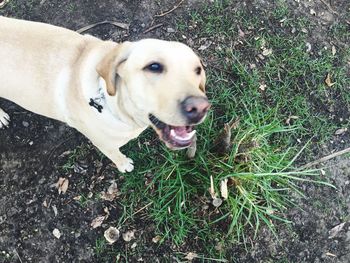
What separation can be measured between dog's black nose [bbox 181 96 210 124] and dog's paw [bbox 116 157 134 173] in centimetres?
133

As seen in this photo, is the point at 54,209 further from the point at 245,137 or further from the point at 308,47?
the point at 308,47

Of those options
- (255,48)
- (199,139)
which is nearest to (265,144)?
(199,139)

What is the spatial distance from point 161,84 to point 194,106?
0.23 meters

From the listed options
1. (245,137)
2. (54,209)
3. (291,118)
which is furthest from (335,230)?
(54,209)

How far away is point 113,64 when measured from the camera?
2570 millimetres

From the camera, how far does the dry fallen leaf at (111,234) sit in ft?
11.8

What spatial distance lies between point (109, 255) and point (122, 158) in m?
0.77

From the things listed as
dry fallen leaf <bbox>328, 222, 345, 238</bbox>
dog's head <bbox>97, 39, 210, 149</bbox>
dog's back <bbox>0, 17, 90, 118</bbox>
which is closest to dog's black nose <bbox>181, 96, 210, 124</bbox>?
dog's head <bbox>97, 39, 210, 149</bbox>

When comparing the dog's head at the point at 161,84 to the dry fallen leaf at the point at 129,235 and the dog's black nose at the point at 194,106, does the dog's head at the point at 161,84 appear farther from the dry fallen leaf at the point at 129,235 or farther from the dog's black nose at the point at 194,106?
the dry fallen leaf at the point at 129,235

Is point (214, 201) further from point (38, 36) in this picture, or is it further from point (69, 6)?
point (69, 6)

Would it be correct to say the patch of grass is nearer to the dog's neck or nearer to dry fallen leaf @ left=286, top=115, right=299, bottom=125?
dry fallen leaf @ left=286, top=115, right=299, bottom=125

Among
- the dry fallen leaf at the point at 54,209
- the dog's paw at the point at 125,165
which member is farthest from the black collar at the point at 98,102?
the dry fallen leaf at the point at 54,209

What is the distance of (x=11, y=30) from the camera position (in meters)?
2.98

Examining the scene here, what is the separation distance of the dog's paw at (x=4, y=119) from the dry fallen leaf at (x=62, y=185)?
659 mm
